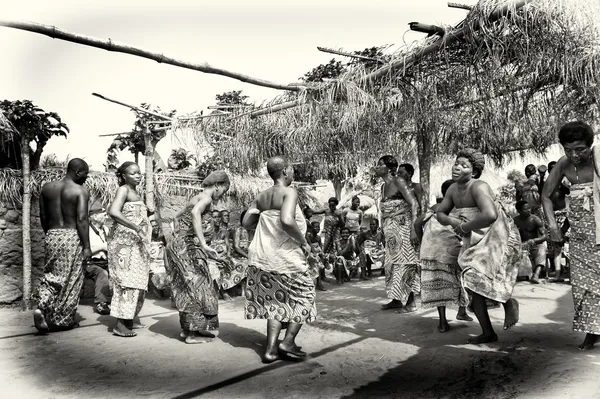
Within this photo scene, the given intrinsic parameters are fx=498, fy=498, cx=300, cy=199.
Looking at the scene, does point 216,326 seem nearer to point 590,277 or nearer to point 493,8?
point 590,277

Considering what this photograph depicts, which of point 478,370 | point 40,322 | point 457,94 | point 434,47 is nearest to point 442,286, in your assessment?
point 478,370

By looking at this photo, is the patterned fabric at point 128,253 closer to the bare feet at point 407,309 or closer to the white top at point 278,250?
the white top at point 278,250

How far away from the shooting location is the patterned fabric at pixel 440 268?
16.1ft

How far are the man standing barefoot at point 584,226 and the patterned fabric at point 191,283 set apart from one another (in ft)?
11.4

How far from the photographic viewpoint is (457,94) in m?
6.81

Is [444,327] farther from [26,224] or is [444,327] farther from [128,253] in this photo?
[26,224]

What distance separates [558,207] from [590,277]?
13.7 feet

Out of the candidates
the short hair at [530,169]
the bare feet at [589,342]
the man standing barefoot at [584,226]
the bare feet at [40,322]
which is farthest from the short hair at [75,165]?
the short hair at [530,169]

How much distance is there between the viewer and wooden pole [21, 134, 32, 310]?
7.14 meters

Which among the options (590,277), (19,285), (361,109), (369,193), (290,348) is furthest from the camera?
(369,193)

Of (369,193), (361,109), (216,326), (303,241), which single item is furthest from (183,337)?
(369,193)

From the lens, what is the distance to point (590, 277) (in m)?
4.04

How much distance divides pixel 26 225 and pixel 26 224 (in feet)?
0.05

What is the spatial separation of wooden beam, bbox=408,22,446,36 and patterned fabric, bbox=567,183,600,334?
1970 mm
